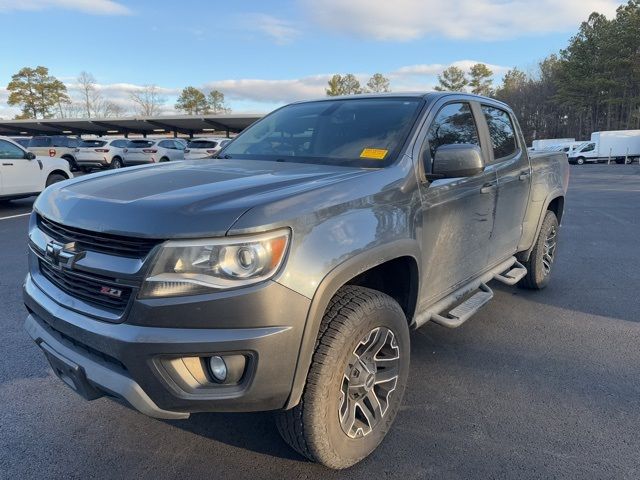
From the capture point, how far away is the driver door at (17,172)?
34.9ft

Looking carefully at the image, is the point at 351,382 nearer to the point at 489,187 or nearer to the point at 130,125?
the point at 489,187

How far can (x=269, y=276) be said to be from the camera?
1.90 m

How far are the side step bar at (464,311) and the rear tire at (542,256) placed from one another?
147cm

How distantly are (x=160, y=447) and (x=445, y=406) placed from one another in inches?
65.2

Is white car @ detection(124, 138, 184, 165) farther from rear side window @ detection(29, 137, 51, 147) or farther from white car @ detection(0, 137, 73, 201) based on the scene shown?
white car @ detection(0, 137, 73, 201)

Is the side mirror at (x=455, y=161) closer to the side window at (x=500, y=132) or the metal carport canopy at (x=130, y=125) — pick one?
the side window at (x=500, y=132)

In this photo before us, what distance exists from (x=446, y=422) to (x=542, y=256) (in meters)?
2.85

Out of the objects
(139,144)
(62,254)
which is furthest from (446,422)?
(139,144)

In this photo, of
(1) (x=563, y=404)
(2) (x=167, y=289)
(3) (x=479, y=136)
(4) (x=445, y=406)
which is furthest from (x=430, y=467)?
(3) (x=479, y=136)

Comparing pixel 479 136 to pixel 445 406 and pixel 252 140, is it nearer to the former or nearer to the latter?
pixel 252 140

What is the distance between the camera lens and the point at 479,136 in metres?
3.80

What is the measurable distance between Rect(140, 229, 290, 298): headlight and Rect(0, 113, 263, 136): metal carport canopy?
3724 cm

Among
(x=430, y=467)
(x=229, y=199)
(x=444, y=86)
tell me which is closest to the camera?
(x=229, y=199)

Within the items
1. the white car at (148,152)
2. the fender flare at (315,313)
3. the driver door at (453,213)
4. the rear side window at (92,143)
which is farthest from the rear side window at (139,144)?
the fender flare at (315,313)
